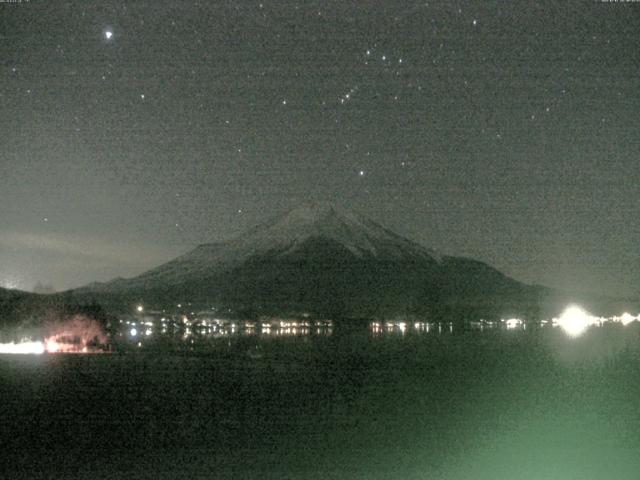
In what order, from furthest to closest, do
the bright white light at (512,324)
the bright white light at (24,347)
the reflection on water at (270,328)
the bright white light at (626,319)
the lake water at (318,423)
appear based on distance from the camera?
the bright white light at (626,319) → the bright white light at (512,324) → the reflection on water at (270,328) → the bright white light at (24,347) → the lake water at (318,423)

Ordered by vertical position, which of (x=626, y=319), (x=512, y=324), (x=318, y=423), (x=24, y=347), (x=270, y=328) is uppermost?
(x=270, y=328)

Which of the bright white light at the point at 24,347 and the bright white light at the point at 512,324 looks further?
the bright white light at the point at 512,324

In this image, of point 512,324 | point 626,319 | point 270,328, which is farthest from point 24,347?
point 626,319

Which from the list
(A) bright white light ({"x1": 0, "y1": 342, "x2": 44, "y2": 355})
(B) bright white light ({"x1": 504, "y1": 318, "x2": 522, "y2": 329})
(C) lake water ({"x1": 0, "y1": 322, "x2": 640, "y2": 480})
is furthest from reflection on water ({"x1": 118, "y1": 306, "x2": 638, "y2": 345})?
(C) lake water ({"x1": 0, "y1": 322, "x2": 640, "y2": 480})

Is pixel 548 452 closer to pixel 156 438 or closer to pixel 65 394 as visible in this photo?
pixel 156 438

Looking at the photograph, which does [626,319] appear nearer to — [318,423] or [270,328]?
[270,328]

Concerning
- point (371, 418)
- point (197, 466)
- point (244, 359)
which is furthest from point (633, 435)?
point (244, 359)

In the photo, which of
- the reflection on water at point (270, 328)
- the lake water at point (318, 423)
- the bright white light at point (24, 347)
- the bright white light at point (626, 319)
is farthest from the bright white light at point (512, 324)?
the lake water at point (318, 423)

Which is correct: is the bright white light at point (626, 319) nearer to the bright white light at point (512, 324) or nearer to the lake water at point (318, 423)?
the bright white light at point (512, 324)
